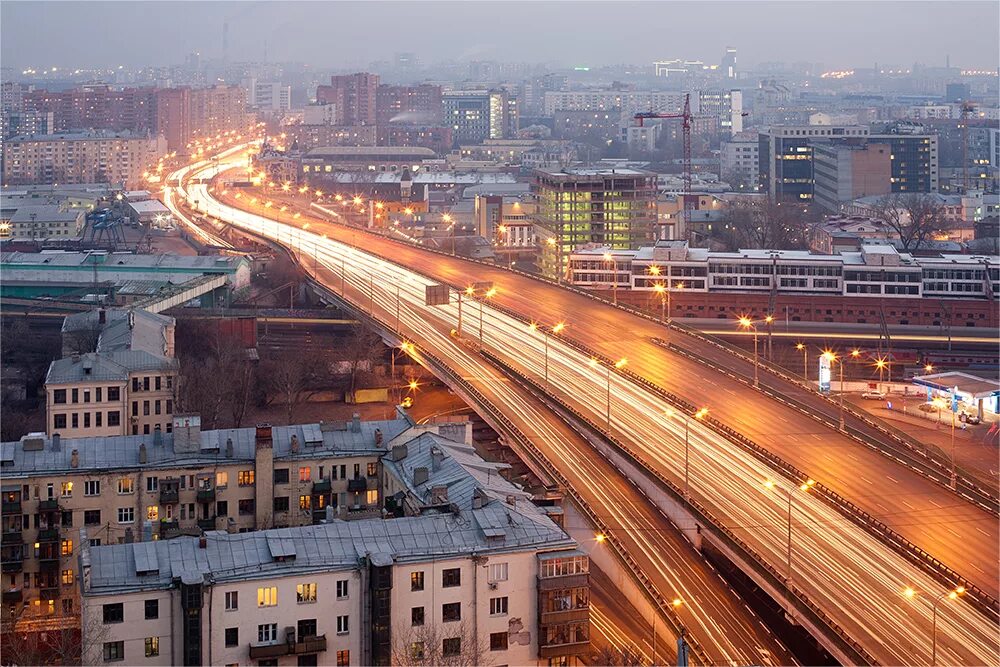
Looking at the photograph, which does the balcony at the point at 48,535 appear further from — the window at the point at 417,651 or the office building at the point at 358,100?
the office building at the point at 358,100

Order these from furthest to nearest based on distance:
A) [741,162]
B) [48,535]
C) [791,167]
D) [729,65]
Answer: [729,65] → [741,162] → [791,167] → [48,535]

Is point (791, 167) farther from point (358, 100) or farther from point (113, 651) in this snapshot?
point (113, 651)

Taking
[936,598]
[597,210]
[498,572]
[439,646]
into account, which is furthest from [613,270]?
[439,646]

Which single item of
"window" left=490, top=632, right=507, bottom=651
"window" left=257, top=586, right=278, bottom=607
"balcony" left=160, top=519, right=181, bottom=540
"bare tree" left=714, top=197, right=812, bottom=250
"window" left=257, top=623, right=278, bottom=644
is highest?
"bare tree" left=714, top=197, right=812, bottom=250

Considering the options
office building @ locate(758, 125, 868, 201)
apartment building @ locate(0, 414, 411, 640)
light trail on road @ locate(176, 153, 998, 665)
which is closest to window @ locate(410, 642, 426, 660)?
apartment building @ locate(0, 414, 411, 640)

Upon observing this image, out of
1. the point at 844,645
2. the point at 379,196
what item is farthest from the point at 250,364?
the point at 379,196

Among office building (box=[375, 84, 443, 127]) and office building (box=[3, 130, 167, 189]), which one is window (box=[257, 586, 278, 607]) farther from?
office building (box=[375, 84, 443, 127])

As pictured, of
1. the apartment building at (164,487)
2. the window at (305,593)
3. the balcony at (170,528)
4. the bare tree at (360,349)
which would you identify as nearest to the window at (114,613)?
the window at (305,593)
